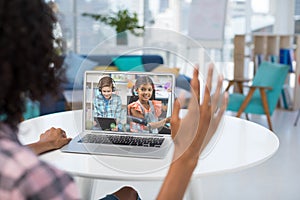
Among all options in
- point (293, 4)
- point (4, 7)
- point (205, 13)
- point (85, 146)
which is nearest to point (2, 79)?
point (4, 7)

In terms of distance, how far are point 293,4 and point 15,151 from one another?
724cm

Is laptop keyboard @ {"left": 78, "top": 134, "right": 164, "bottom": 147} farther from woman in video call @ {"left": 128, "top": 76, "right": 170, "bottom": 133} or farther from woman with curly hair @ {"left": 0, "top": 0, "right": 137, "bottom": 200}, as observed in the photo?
woman with curly hair @ {"left": 0, "top": 0, "right": 137, "bottom": 200}

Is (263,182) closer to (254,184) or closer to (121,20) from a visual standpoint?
(254,184)

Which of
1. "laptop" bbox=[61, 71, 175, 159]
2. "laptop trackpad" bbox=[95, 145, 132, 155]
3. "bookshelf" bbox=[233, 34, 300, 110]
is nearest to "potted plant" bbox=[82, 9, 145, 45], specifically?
"bookshelf" bbox=[233, 34, 300, 110]

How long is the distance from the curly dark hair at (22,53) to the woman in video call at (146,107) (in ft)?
2.78

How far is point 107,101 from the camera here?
1.60m

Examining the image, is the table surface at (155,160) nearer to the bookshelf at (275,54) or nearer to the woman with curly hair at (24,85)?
the woman with curly hair at (24,85)

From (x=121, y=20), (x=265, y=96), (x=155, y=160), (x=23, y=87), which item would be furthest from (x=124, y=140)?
(x=121, y=20)

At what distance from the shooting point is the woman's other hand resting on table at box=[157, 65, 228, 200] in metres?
0.91

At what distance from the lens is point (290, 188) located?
3129mm

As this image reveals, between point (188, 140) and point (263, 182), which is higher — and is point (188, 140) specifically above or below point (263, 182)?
above

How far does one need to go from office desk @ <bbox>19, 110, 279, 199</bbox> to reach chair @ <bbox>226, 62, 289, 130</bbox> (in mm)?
2896

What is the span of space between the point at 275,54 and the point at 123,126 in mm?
4907

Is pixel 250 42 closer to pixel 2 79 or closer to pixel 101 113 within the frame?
pixel 101 113
